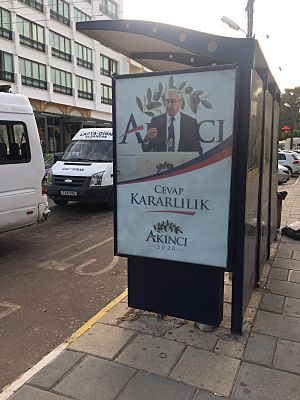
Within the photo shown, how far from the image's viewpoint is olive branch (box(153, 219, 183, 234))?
11.0ft

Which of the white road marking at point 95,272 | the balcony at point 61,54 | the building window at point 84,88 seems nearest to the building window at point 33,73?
the balcony at point 61,54

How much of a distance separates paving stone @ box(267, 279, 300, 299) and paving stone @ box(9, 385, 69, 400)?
2691mm

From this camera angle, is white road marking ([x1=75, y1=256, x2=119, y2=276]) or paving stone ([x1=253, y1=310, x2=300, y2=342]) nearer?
paving stone ([x1=253, y1=310, x2=300, y2=342])

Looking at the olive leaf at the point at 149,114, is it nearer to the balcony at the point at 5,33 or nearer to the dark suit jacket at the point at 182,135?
the dark suit jacket at the point at 182,135

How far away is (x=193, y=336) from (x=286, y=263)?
2.56 m

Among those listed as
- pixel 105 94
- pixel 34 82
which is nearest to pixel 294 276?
pixel 34 82

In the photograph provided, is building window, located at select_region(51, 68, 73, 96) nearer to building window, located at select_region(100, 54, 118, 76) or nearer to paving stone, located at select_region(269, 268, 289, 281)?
building window, located at select_region(100, 54, 118, 76)

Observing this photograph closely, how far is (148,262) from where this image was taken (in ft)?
11.8

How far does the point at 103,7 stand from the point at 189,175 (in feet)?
143

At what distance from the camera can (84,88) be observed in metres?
39.5

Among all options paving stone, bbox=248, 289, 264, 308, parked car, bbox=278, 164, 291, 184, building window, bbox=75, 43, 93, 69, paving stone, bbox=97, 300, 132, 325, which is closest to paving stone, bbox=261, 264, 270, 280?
paving stone, bbox=248, 289, 264, 308

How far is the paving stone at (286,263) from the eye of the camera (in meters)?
5.30

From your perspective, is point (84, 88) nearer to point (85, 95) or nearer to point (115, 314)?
point (85, 95)

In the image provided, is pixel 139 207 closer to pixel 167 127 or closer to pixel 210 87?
pixel 167 127
